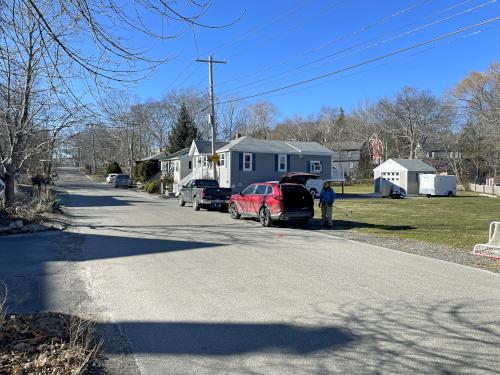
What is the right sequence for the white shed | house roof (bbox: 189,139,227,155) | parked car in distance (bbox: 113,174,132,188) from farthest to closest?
parked car in distance (bbox: 113,174,132,188)
the white shed
house roof (bbox: 189,139,227,155)

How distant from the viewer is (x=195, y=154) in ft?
145

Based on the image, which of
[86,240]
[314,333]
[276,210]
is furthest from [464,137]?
[314,333]

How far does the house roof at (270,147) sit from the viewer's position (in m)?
36.6

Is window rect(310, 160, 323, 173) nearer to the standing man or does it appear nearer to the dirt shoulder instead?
the standing man

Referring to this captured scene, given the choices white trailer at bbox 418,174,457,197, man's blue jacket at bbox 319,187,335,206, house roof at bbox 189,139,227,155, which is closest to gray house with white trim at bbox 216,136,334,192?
house roof at bbox 189,139,227,155

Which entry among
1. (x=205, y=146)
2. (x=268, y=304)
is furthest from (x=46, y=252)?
(x=205, y=146)

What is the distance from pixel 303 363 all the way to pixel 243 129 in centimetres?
8514

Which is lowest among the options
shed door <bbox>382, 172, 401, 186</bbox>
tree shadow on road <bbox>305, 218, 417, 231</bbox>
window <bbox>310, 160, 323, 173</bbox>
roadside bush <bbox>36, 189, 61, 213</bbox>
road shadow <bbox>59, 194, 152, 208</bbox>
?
tree shadow on road <bbox>305, 218, 417, 231</bbox>

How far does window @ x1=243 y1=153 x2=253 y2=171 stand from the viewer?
120 feet

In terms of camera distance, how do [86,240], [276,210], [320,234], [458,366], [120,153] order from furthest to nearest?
[120,153] → [276,210] → [320,234] → [86,240] → [458,366]

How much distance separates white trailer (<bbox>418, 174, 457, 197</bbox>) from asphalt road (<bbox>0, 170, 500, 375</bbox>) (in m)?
31.9

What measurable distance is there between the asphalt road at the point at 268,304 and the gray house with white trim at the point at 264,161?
2430 cm

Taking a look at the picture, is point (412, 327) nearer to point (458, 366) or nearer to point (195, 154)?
point (458, 366)

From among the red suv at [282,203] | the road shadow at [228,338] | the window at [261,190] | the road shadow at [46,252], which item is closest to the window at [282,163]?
the window at [261,190]
